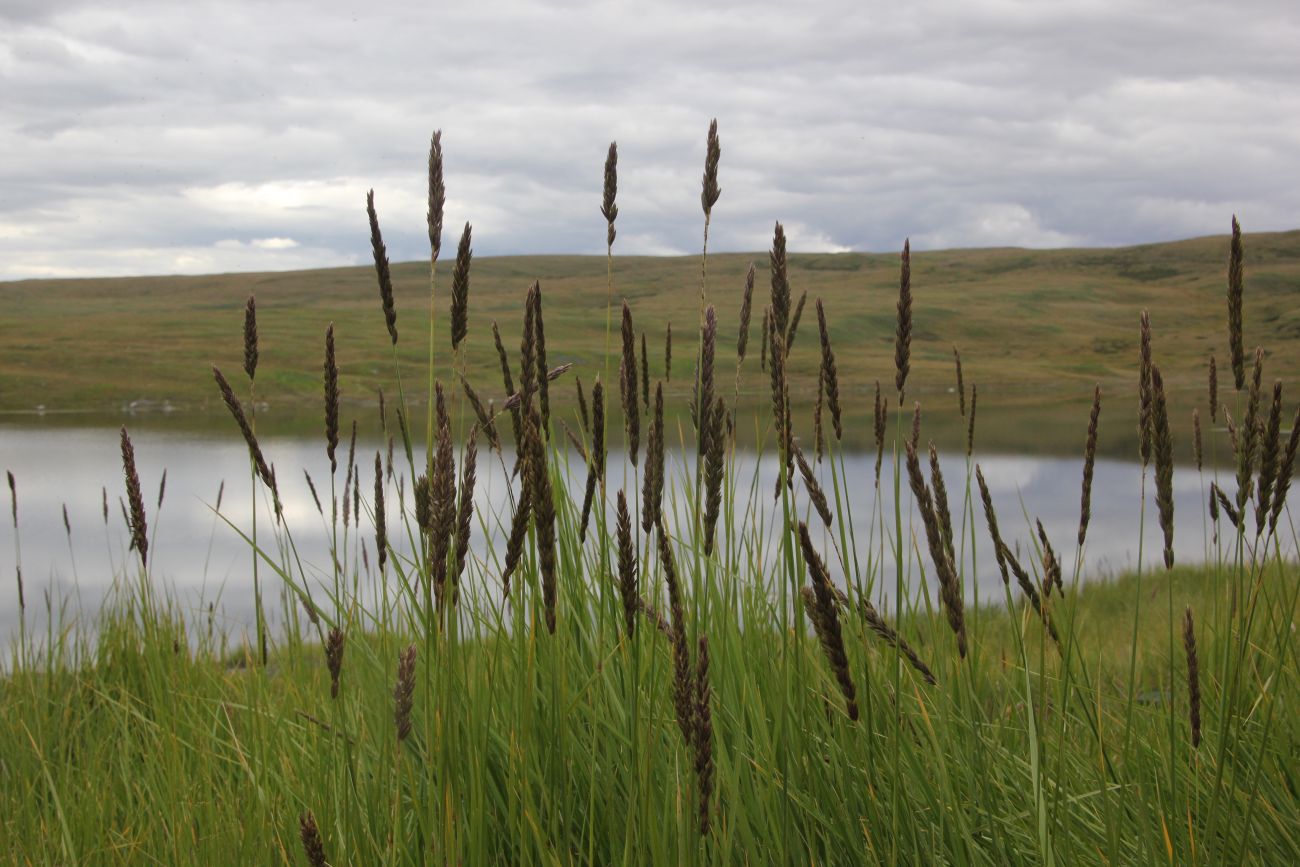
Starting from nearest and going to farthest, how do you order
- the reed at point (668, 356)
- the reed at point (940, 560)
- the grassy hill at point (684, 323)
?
1. the reed at point (940, 560)
2. the reed at point (668, 356)
3. the grassy hill at point (684, 323)

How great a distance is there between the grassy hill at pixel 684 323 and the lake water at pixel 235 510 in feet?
8.68

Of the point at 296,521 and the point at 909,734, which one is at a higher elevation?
the point at 909,734

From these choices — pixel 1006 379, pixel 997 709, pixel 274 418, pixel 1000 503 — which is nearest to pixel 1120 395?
pixel 1006 379

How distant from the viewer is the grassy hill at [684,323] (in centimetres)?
3719

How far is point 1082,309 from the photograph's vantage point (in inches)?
3027

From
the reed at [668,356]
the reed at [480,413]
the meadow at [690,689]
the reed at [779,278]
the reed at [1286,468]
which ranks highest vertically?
the reed at [779,278]

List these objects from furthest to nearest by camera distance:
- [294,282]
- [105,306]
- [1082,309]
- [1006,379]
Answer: [294,282] < [105,306] < [1082,309] < [1006,379]

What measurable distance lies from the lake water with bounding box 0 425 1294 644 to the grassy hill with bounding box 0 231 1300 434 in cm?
265

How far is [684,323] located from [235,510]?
152 ft

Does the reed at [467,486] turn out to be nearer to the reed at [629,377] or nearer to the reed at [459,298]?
the reed at [459,298]

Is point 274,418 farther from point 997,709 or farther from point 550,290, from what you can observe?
point 550,290

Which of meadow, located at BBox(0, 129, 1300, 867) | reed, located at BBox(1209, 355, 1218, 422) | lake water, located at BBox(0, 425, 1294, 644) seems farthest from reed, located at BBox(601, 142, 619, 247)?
lake water, located at BBox(0, 425, 1294, 644)

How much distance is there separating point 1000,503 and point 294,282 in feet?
389

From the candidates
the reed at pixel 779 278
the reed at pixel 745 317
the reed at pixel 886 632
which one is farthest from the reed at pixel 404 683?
the reed at pixel 745 317
